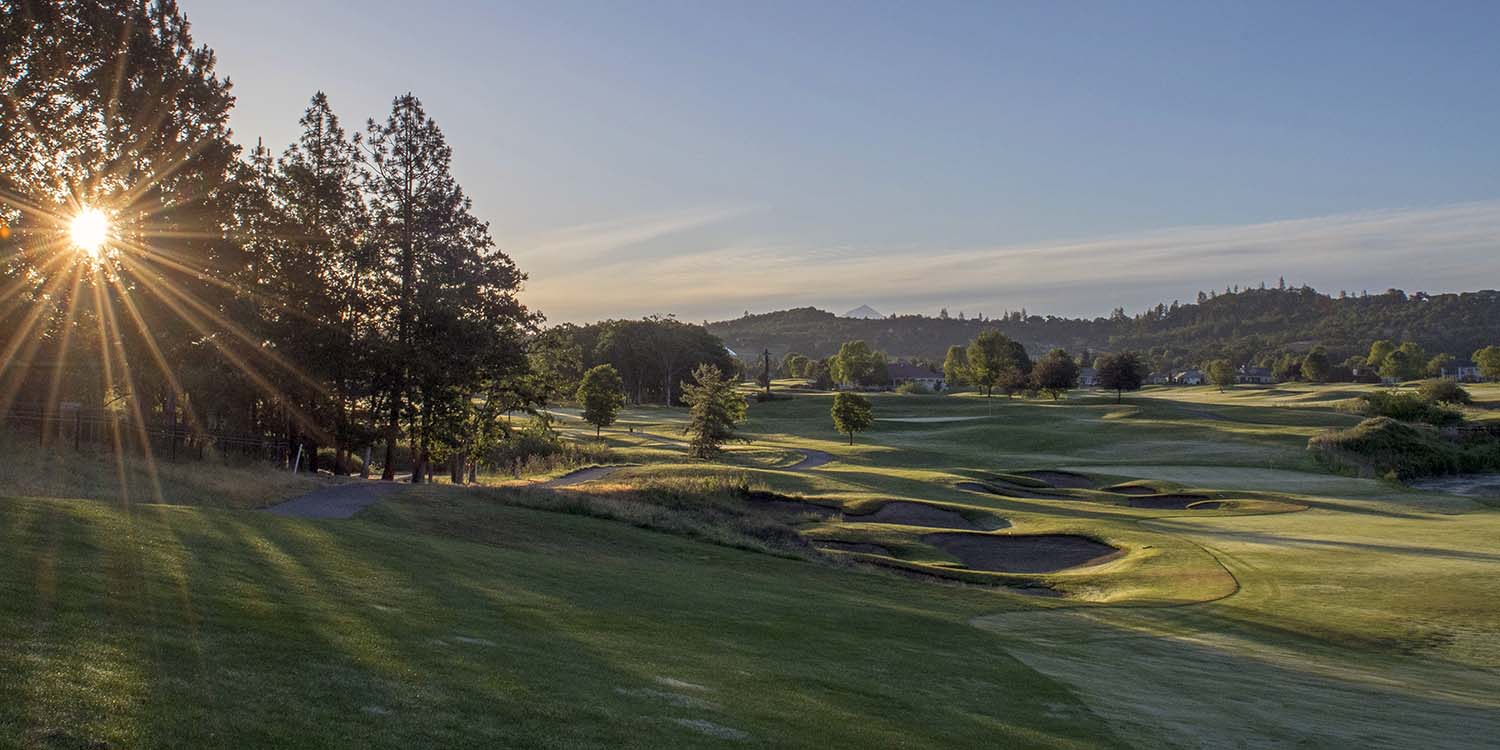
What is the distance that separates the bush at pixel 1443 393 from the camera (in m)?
87.6

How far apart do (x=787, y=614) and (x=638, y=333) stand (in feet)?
376

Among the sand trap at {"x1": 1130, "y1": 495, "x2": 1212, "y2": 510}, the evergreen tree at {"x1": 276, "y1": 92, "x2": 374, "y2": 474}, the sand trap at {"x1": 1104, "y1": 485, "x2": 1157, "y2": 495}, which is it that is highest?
the evergreen tree at {"x1": 276, "y1": 92, "x2": 374, "y2": 474}

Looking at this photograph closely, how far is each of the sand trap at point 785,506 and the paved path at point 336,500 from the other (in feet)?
48.3

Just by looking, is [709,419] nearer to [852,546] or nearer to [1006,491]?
[1006,491]

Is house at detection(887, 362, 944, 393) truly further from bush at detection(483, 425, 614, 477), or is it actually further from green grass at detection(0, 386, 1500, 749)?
green grass at detection(0, 386, 1500, 749)

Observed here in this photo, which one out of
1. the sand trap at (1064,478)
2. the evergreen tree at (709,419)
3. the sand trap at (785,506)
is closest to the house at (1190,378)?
the sand trap at (1064,478)

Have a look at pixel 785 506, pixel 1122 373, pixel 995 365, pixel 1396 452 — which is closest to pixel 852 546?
pixel 785 506

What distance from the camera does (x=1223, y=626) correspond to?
1970 centimetres

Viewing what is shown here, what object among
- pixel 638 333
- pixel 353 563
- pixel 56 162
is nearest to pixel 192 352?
pixel 56 162

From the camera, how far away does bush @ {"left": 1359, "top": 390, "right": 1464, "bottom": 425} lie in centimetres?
7462

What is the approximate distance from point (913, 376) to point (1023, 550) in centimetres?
14075

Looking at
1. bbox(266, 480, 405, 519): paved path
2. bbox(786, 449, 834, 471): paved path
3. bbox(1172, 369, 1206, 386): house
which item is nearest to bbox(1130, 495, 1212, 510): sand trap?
bbox(786, 449, 834, 471): paved path

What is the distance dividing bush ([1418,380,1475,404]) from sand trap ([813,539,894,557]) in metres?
78.5

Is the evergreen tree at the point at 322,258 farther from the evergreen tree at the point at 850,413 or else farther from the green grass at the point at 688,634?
the evergreen tree at the point at 850,413
